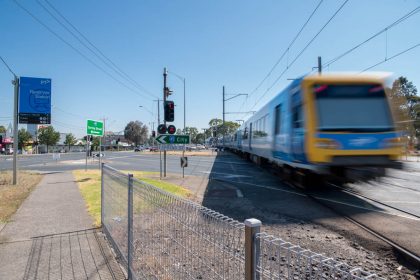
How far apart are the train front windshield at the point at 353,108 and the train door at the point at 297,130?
712 millimetres

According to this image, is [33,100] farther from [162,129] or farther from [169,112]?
[169,112]

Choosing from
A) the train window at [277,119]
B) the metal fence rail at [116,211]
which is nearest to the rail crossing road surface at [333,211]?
the train window at [277,119]

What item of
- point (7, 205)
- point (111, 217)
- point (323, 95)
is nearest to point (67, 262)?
point (111, 217)

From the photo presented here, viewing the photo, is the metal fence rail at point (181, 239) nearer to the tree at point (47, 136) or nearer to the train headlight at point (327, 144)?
the train headlight at point (327, 144)

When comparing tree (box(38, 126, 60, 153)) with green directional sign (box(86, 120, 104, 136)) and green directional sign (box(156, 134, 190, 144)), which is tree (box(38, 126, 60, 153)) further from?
green directional sign (box(156, 134, 190, 144))

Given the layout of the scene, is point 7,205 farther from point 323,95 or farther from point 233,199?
point 323,95

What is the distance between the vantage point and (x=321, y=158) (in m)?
9.27

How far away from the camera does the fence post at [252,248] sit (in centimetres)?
218

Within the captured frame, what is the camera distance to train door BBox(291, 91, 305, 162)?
33.3 feet

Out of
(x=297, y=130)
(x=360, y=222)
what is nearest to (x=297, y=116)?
(x=297, y=130)

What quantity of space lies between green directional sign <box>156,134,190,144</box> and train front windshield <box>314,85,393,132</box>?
981cm

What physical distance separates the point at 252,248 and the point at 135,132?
5484 inches

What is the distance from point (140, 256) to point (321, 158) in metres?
6.19

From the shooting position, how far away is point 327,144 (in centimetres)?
Result: 936
